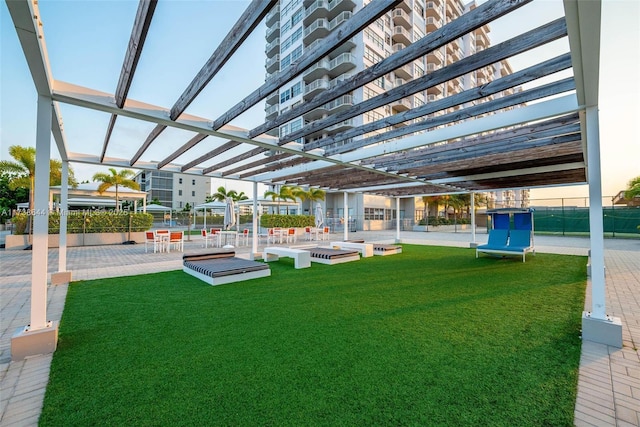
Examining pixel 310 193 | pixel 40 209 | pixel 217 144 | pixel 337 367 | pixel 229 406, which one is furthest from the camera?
pixel 310 193

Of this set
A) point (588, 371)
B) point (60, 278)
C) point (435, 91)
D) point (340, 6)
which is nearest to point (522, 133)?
point (588, 371)

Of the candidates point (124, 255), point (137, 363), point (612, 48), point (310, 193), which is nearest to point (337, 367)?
point (137, 363)

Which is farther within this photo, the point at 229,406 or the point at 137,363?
the point at 137,363

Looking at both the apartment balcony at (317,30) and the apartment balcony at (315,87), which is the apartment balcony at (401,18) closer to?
the apartment balcony at (317,30)

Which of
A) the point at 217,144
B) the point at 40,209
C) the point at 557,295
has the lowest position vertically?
the point at 557,295

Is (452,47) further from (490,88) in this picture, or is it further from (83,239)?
(83,239)

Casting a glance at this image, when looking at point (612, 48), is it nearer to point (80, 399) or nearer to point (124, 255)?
point (80, 399)

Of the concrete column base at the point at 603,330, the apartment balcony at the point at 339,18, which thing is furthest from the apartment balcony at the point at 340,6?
the concrete column base at the point at 603,330

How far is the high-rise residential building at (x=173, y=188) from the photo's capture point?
57812 millimetres

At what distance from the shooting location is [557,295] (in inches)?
220

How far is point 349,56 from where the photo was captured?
101ft

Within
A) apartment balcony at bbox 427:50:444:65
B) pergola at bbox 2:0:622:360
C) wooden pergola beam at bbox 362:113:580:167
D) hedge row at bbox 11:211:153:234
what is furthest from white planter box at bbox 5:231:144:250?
apartment balcony at bbox 427:50:444:65

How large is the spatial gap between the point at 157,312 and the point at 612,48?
6.76 metres

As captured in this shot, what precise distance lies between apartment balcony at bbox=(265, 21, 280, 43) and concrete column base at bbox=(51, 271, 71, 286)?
140 ft
